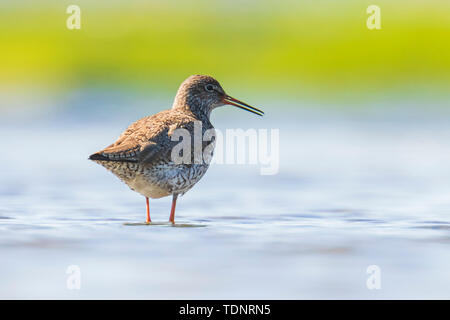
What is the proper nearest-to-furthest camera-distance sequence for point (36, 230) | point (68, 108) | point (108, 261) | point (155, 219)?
point (108, 261), point (36, 230), point (155, 219), point (68, 108)

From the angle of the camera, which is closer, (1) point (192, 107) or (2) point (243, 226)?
(2) point (243, 226)

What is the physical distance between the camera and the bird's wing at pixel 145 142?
7246 millimetres

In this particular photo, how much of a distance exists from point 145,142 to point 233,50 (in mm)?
14682

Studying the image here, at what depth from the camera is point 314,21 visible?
76.4 ft

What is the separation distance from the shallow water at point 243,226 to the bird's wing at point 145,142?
68cm

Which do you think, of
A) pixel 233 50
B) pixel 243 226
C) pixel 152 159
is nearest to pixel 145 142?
pixel 152 159

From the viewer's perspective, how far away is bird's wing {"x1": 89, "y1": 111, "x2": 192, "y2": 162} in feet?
23.8

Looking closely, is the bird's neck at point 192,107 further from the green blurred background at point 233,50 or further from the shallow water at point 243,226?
the green blurred background at point 233,50

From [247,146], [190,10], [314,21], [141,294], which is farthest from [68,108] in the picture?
[141,294]

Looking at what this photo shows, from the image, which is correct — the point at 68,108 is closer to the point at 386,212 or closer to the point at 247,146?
the point at 247,146

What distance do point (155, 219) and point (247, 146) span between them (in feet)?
25.5

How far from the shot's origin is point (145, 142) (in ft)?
24.4

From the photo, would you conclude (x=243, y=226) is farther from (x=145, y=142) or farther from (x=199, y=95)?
(x=199, y=95)

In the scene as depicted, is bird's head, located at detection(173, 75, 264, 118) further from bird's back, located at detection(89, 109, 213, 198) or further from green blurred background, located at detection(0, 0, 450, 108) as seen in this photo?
green blurred background, located at detection(0, 0, 450, 108)
